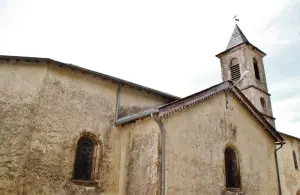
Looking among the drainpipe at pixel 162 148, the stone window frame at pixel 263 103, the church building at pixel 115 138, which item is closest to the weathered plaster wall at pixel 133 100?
the church building at pixel 115 138

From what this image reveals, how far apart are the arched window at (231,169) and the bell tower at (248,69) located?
8885mm

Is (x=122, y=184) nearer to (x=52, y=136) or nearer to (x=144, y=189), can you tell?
(x=144, y=189)

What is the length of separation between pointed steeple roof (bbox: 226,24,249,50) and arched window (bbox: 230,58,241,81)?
59.5 inches

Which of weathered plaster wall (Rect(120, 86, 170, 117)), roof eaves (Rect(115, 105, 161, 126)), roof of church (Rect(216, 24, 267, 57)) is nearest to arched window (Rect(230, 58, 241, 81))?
roof of church (Rect(216, 24, 267, 57))

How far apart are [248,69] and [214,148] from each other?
1184 cm

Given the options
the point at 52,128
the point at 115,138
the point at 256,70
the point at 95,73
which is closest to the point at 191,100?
the point at 115,138

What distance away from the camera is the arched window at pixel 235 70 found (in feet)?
70.4

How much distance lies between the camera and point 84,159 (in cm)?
1050

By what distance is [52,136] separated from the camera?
9773 millimetres

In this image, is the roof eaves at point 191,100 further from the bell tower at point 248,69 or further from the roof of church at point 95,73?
the bell tower at point 248,69

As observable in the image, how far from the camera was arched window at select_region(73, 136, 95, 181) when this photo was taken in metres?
10.2

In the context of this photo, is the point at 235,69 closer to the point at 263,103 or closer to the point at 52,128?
the point at 263,103

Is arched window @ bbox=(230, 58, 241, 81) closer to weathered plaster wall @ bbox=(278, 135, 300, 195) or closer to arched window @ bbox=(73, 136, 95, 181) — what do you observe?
weathered plaster wall @ bbox=(278, 135, 300, 195)

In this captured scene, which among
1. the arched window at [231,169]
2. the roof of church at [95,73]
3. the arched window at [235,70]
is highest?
the arched window at [235,70]
